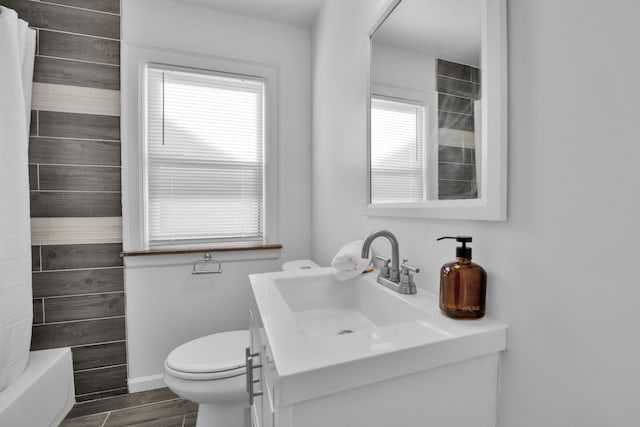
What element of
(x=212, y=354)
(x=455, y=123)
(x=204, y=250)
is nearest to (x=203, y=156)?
(x=204, y=250)

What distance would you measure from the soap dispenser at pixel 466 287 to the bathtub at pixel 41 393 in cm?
170

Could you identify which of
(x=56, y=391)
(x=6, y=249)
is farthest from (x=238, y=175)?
(x=56, y=391)

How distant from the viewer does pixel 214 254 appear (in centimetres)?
179

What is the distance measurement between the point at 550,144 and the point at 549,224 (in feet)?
0.49

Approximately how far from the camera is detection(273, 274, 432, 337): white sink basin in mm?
910

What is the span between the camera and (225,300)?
1825 millimetres

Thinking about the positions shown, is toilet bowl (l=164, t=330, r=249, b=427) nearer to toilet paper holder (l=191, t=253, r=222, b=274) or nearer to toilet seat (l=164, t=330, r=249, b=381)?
toilet seat (l=164, t=330, r=249, b=381)

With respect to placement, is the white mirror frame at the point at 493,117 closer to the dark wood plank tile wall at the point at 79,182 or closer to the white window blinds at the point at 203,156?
the white window blinds at the point at 203,156

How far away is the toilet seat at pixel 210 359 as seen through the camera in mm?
1154

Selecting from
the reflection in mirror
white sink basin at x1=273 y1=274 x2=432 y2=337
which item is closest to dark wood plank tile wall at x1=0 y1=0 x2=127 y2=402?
white sink basin at x1=273 y1=274 x2=432 y2=337

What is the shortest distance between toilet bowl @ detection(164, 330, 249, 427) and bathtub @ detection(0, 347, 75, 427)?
0.59m

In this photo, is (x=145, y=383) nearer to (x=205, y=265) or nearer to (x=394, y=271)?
(x=205, y=265)

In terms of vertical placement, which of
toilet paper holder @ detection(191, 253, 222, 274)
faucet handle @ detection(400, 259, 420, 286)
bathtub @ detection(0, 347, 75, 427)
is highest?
faucet handle @ detection(400, 259, 420, 286)

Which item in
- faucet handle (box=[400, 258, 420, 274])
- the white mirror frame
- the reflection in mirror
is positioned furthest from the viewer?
faucet handle (box=[400, 258, 420, 274])
